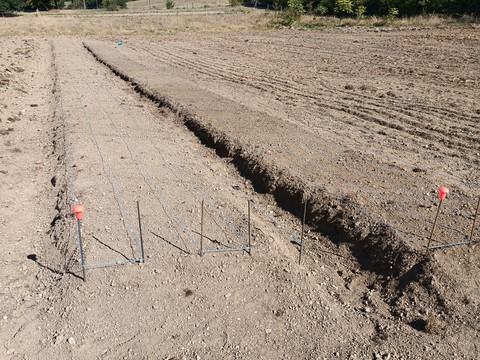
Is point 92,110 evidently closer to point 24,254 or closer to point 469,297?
point 24,254

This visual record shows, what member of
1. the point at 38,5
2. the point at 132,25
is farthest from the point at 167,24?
the point at 38,5

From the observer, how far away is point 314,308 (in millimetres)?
4840

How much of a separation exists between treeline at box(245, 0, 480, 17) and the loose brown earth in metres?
25.4

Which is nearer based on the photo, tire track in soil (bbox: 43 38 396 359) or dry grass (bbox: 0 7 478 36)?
tire track in soil (bbox: 43 38 396 359)

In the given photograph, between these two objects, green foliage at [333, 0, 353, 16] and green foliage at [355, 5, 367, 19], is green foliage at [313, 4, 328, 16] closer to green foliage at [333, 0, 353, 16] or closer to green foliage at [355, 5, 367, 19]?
green foliage at [333, 0, 353, 16]

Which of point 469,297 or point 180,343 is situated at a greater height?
point 469,297

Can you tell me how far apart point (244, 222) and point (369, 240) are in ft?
6.07

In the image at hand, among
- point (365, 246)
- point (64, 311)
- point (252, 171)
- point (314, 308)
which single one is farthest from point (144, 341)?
point (252, 171)

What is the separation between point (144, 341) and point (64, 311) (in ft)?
3.48

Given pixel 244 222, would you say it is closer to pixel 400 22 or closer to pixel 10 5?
pixel 400 22

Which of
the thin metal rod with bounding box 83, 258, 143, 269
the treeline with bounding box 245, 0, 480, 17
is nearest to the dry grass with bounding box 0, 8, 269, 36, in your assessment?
the treeline with bounding box 245, 0, 480, 17

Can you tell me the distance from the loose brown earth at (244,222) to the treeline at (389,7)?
83.4 feet

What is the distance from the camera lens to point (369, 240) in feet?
19.0

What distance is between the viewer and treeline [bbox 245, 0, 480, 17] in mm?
34750
